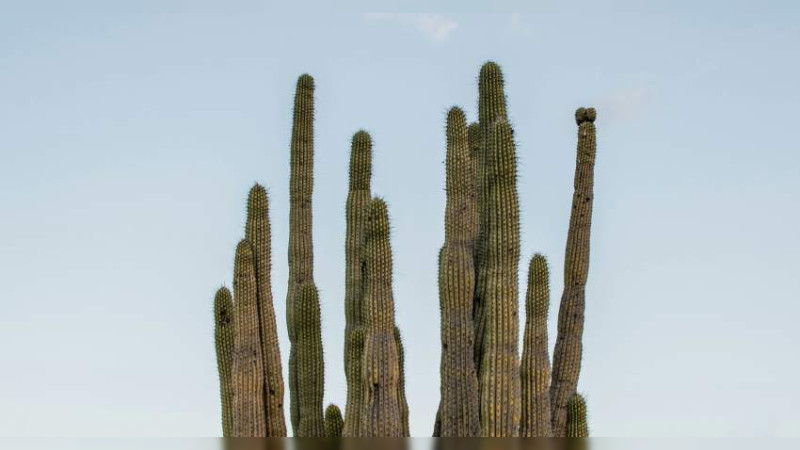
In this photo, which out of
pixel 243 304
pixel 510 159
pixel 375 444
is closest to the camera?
pixel 375 444

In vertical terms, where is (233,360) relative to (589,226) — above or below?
below

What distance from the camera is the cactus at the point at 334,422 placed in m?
15.4

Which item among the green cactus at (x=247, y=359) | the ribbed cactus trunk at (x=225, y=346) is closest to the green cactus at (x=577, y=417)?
the green cactus at (x=247, y=359)

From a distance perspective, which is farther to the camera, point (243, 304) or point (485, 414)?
point (243, 304)

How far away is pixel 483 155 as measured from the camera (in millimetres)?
15352

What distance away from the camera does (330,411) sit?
1558 cm

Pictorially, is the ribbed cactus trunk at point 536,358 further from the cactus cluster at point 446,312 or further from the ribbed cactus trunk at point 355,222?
the ribbed cactus trunk at point 355,222

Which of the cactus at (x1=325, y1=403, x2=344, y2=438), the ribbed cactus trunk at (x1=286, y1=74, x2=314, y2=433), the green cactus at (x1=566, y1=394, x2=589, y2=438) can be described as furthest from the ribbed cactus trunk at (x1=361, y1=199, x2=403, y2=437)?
the ribbed cactus trunk at (x1=286, y1=74, x2=314, y2=433)

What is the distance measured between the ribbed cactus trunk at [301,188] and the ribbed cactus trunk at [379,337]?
9.11 feet

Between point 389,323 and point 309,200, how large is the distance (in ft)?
12.6

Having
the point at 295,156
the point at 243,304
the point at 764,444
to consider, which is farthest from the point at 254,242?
the point at 764,444

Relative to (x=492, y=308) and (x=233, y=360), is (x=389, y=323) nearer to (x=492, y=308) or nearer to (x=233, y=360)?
(x=492, y=308)

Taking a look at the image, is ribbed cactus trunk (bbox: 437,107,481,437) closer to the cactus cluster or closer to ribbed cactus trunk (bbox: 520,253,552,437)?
the cactus cluster

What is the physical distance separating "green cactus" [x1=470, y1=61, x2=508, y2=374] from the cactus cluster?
17 mm
